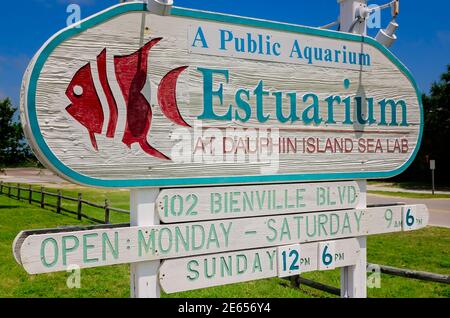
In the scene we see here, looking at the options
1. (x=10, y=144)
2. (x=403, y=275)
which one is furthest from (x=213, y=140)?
(x=10, y=144)

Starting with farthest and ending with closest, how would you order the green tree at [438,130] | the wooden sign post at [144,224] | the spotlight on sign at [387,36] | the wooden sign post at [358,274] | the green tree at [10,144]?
the green tree at [438,130] → the green tree at [10,144] → the spotlight on sign at [387,36] → the wooden sign post at [358,274] → the wooden sign post at [144,224]

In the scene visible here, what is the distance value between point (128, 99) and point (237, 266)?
1325 millimetres

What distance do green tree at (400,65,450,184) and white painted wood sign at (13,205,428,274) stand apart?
92.5 ft

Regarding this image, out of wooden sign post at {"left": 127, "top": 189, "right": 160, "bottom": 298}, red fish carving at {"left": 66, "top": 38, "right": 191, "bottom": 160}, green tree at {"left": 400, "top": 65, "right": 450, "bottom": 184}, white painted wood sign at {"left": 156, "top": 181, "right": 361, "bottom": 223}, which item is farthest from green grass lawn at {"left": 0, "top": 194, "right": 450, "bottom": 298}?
green tree at {"left": 400, "top": 65, "right": 450, "bottom": 184}

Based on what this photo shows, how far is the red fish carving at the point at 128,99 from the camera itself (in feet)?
8.69

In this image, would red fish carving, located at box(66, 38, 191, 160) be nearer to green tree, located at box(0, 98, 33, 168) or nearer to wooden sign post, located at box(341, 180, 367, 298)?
wooden sign post, located at box(341, 180, 367, 298)

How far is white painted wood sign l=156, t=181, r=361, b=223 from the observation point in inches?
116

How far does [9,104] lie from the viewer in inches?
710

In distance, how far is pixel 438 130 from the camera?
29.8 meters

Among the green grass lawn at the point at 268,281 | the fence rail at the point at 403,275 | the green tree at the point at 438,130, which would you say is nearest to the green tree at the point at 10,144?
the green grass lawn at the point at 268,281

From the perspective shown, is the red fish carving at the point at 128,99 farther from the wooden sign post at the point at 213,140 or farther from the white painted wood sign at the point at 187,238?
the white painted wood sign at the point at 187,238
